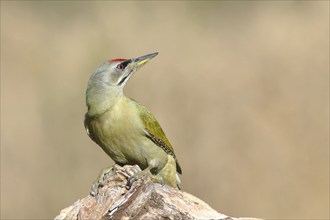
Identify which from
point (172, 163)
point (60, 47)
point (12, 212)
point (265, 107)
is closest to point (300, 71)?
point (265, 107)

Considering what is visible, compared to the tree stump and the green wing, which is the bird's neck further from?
the tree stump

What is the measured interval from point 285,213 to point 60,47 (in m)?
5.40

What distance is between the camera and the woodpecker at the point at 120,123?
33.0 feet

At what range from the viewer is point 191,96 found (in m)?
16.8

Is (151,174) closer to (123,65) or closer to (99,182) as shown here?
(99,182)

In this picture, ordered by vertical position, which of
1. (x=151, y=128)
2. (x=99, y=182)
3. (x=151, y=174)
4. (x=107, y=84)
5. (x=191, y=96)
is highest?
(x=107, y=84)

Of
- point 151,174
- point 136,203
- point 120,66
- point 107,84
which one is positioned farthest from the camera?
point 120,66

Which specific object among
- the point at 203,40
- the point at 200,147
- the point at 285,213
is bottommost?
the point at 285,213

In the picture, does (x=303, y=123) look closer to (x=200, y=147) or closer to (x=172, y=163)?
(x=200, y=147)

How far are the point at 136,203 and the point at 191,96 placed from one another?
27.3ft

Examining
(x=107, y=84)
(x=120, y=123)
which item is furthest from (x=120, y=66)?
(x=120, y=123)

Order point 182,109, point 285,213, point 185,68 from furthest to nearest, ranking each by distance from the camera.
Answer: point 185,68
point 182,109
point 285,213

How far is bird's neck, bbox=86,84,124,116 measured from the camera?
33.0 ft

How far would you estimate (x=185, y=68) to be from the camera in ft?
58.4
